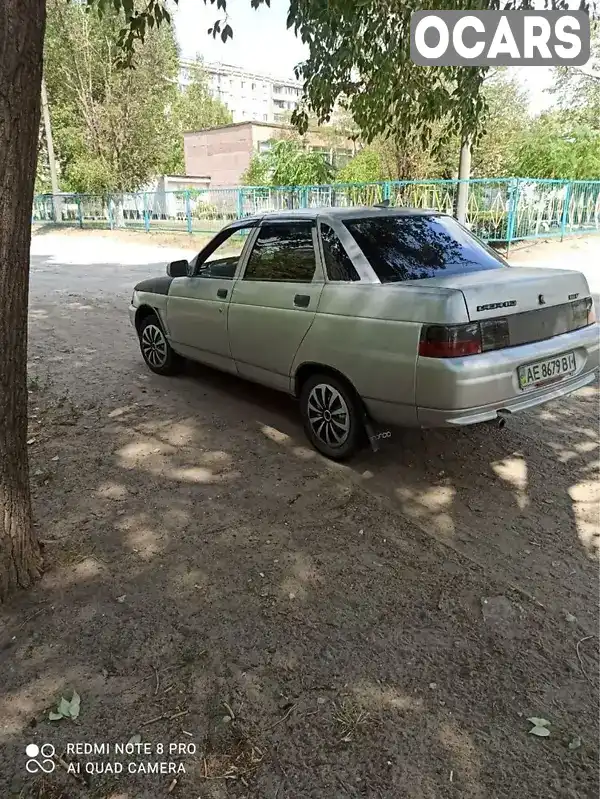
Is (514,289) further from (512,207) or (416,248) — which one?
(512,207)

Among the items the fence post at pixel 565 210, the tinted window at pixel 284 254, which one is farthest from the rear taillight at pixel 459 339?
the fence post at pixel 565 210

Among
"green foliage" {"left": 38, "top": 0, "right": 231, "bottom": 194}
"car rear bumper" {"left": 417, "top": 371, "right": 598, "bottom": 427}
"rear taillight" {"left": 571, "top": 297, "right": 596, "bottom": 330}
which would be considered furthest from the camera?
"green foliage" {"left": 38, "top": 0, "right": 231, "bottom": 194}

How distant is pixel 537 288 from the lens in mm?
3715

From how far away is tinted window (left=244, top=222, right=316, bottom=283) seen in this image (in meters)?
4.41

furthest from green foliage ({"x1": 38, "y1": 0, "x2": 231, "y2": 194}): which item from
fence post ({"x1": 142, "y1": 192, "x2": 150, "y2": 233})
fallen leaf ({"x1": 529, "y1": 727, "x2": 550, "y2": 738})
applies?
fallen leaf ({"x1": 529, "y1": 727, "x2": 550, "y2": 738})

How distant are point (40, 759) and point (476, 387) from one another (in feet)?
8.63

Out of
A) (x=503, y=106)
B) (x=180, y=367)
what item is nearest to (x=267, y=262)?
(x=180, y=367)

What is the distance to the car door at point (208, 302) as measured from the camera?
5.12 meters

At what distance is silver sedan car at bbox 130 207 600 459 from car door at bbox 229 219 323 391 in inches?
0.4

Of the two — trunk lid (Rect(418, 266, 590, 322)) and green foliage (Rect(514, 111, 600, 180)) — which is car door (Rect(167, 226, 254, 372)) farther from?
green foliage (Rect(514, 111, 600, 180))

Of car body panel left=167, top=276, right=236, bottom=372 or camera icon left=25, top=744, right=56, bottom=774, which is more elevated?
car body panel left=167, top=276, right=236, bottom=372

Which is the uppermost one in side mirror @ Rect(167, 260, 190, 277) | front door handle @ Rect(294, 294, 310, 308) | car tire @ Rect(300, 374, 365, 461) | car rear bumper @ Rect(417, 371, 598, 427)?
side mirror @ Rect(167, 260, 190, 277)

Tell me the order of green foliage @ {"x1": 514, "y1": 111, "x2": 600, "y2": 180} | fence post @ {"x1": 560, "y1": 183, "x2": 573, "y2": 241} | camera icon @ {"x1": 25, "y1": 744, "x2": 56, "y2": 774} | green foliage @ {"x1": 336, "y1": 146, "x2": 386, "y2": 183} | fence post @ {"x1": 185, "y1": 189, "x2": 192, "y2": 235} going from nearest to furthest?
camera icon @ {"x1": 25, "y1": 744, "x2": 56, "y2": 774}, fence post @ {"x1": 560, "y1": 183, "x2": 573, "y2": 241}, green foliage @ {"x1": 514, "y1": 111, "x2": 600, "y2": 180}, green foliage @ {"x1": 336, "y1": 146, "x2": 386, "y2": 183}, fence post @ {"x1": 185, "y1": 189, "x2": 192, "y2": 235}

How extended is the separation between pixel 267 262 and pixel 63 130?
1253 inches
